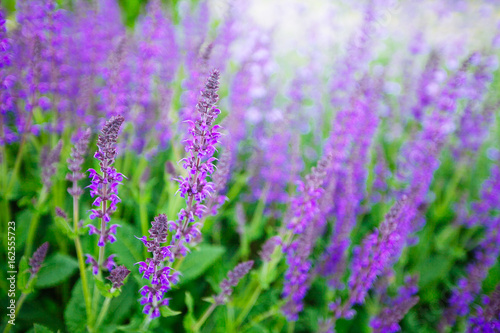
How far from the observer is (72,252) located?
3656 millimetres

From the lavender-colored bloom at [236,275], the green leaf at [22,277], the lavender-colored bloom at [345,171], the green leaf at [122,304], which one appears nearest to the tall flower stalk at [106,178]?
the green leaf at [22,277]

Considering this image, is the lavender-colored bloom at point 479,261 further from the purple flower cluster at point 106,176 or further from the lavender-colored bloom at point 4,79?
the lavender-colored bloom at point 4,79

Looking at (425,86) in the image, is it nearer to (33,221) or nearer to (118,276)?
(118,276)

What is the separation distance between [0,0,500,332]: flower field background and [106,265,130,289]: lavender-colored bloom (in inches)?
0.7

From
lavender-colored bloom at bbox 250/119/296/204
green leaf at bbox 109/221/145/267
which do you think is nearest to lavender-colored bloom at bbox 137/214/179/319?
green leaf at bbox 109/221/145/267

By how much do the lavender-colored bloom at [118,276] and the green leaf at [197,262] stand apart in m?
1.12

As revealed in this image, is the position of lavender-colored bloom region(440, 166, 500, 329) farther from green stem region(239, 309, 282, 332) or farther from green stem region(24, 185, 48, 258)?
green stem region(24, 185, 48, 258)

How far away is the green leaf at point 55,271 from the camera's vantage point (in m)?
2.87

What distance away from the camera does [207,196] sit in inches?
85.5

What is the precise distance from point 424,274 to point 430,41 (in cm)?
985

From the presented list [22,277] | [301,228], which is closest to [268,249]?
[301,228]

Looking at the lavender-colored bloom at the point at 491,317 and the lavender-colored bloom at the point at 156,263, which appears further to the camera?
the lavender-colored bloom at the point at 491,317

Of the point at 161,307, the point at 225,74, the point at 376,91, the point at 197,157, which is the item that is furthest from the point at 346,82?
the point at 161,307

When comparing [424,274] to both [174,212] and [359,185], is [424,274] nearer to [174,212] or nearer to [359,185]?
[359,185]
